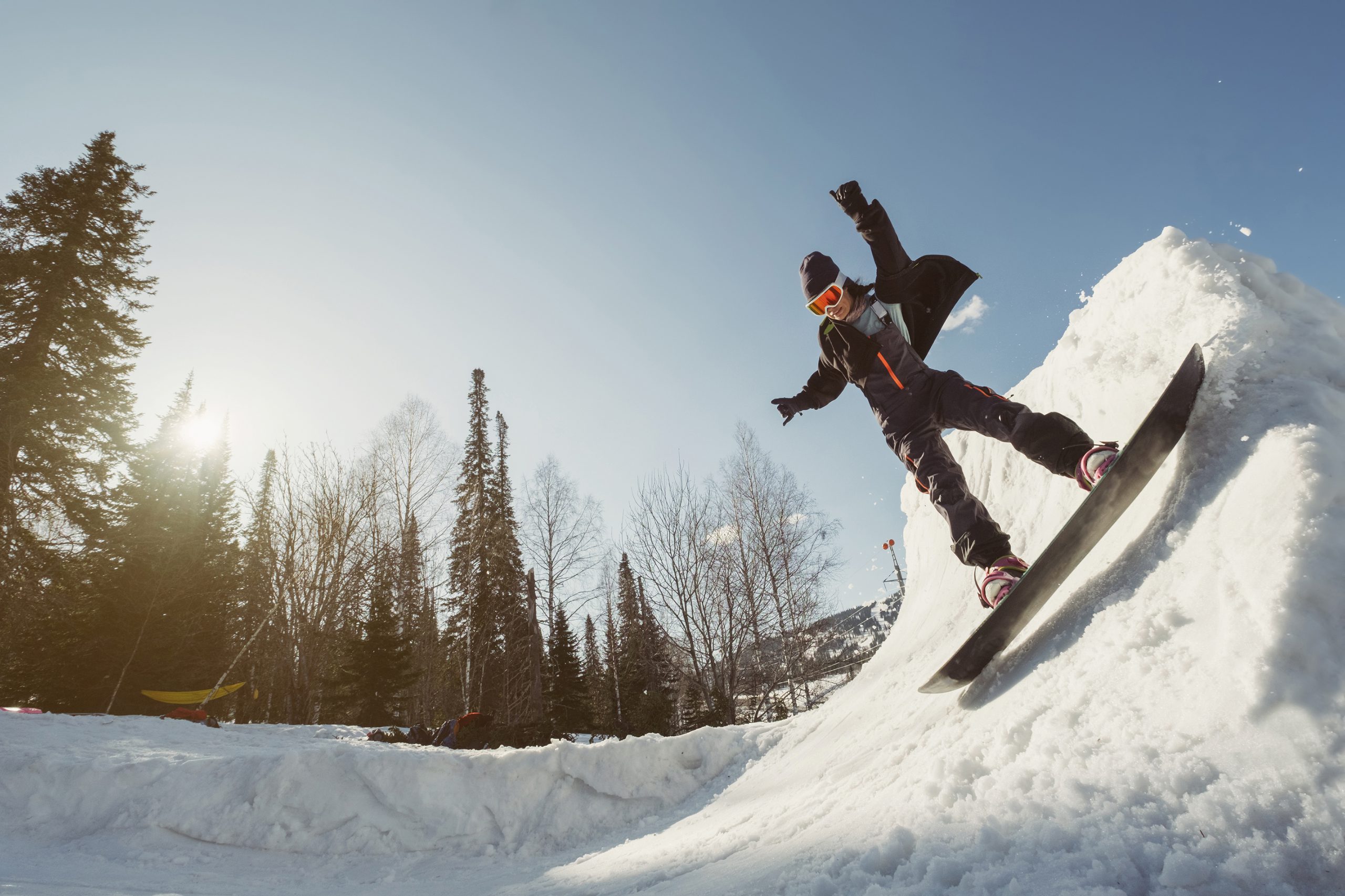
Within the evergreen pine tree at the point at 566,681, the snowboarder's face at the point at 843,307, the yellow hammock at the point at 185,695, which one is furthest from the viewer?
the evergreen pine tree at the point at 566,681

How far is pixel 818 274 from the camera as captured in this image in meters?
2.96

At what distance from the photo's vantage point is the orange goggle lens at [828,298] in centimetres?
293

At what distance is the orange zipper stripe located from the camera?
9.35 ft

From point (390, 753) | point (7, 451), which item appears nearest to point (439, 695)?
point (7, 451)

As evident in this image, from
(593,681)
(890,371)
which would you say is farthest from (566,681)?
(890,371)

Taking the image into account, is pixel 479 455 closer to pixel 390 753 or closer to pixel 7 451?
pixel 7 451

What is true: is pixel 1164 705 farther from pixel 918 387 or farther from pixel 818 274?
pixel 818 274

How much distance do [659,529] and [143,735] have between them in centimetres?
917

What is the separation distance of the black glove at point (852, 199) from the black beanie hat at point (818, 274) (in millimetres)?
260

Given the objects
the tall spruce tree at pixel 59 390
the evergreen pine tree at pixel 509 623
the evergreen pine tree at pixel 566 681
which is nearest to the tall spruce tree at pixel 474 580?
the evergreen pine tree at pixel 509 623

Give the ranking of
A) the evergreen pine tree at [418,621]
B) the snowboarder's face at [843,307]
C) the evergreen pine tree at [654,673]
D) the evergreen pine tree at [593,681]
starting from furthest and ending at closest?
the evergreen pine tree at [593,681], the evergreen pine tree at [418,621], the evergreen pine tree at [654,673], the snowboarder's face at [843,307]

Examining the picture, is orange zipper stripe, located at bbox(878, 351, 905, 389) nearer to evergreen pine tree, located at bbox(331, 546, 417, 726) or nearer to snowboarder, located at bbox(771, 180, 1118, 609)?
snowboarder, located at bbox(771, 180, 1118, 609)

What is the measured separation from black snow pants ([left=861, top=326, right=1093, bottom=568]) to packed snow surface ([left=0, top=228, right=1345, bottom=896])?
0.35 meters

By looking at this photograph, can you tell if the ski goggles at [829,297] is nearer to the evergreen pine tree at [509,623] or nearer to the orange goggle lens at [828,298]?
the orange goggle lens at [828,298]
